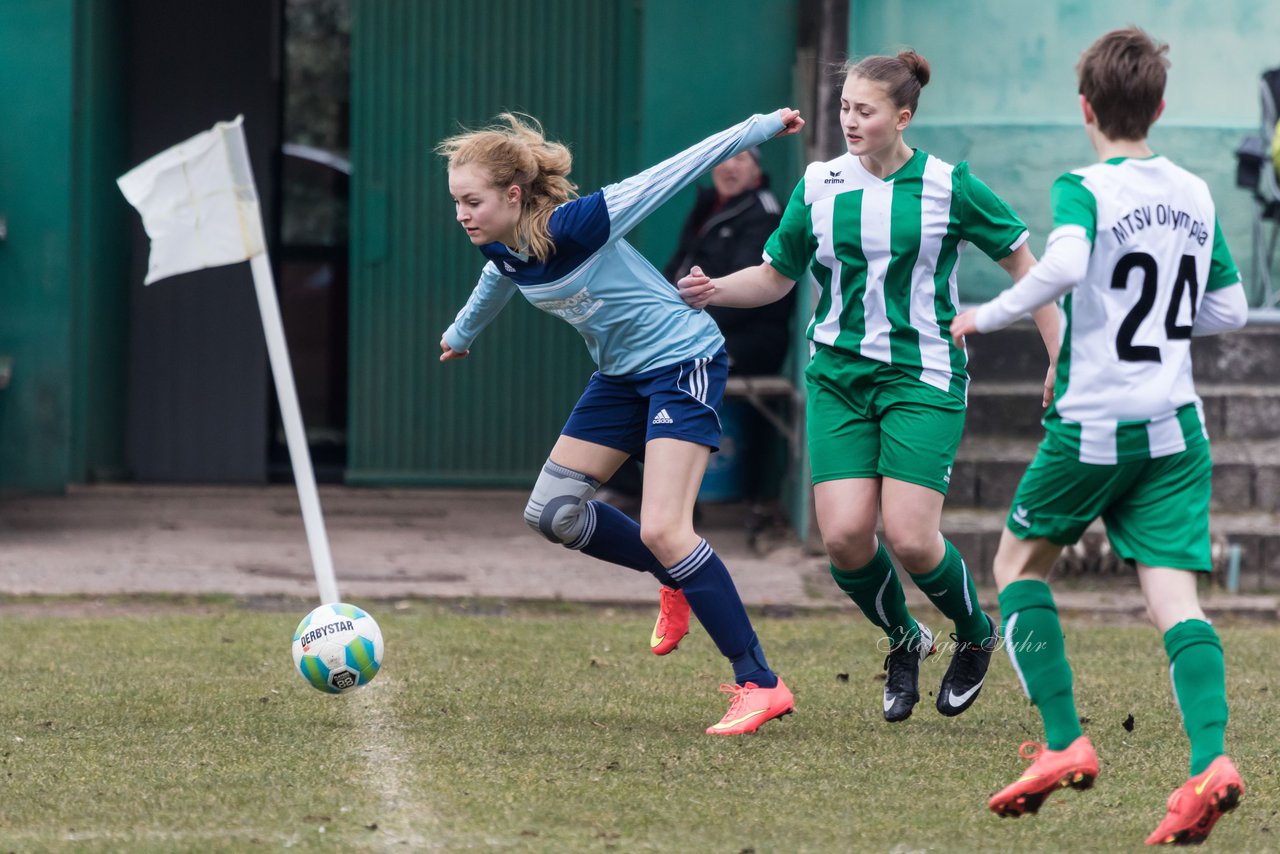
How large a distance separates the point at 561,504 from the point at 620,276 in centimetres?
73

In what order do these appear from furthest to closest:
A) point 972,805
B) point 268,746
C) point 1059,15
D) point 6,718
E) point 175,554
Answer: point 1059,15 → point 175,554 → point 6,718 → point 268,746 → point 972,805

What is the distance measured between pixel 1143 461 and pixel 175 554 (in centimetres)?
568

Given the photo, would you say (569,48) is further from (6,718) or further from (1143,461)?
(1143,461)

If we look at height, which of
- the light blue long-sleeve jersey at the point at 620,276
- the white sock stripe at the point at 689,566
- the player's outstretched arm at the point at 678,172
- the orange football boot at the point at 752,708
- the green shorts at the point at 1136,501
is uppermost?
the player's outstretched arm at the point at 678,172

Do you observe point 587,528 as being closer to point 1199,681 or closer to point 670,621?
point 670,621

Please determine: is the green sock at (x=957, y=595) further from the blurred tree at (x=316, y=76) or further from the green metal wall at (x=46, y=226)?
the blurred tree at (x=316, y=76)

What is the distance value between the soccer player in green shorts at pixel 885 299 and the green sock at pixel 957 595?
0.01 m

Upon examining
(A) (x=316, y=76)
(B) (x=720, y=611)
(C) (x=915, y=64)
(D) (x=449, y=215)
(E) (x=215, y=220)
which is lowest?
(B) (x=720, y=611)

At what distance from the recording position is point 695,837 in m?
3.96

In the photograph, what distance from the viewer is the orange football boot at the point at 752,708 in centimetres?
507

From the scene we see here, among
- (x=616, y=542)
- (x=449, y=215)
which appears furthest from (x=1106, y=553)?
(x=449, y=215)

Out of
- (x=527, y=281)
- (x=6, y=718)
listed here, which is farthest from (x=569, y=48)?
(x=6, y=718)

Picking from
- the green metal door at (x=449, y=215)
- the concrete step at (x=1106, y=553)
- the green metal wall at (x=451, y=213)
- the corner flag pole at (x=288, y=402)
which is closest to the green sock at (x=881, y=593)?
the corner flag pole at (x=288, y=402)

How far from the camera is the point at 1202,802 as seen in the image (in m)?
3.71
